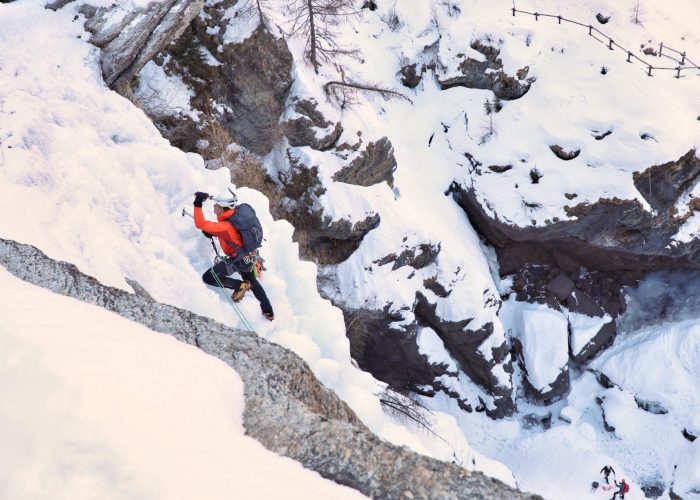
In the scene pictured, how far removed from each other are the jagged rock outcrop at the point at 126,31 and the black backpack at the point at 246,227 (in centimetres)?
498

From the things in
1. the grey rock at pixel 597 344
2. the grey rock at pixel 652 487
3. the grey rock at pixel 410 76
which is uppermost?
the grey rock at pixel 410 76

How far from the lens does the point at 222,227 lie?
24.2 ft

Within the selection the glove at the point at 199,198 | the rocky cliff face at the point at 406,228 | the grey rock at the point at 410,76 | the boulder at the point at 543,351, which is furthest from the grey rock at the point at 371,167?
the glove at the point at 199,198

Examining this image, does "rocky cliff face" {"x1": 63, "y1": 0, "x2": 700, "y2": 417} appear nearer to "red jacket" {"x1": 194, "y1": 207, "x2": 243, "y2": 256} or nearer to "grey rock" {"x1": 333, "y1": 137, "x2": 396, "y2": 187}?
"grey rock" {"x1": 333, "y1": 137, "x2": 396, "y2": 187}

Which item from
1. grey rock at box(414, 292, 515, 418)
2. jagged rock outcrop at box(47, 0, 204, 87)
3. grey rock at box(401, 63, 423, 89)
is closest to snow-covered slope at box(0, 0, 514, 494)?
jagged rock outcrop at box(47, 0, 204, 87)

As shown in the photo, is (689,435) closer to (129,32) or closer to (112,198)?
(112,198)

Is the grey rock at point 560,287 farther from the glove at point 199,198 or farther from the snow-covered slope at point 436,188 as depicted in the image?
the glove at point 199,198

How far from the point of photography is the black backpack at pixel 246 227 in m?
7.30

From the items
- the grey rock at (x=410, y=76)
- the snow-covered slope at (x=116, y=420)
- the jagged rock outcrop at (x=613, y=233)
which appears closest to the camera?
the snow-covered slope at (x=116, y=420)

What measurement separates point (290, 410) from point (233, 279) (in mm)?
4083

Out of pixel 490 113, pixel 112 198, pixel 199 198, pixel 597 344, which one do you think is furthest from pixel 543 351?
pixel 112 198

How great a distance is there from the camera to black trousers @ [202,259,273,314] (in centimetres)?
764

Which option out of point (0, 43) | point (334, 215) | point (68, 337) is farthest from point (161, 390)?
point (334, 215)

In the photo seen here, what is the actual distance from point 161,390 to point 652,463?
58.7ft
